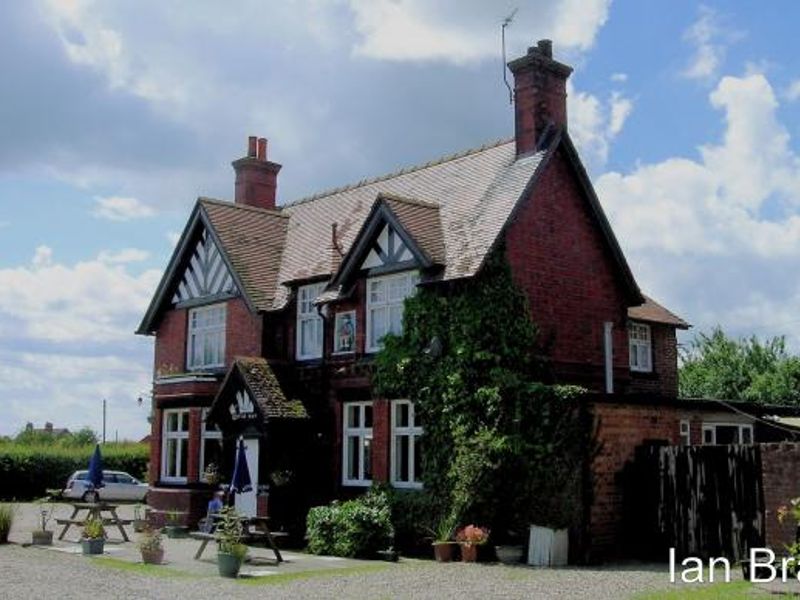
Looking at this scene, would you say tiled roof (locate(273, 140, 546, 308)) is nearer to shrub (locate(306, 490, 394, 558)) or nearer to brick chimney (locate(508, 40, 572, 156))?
brick chimney (locate(508, 40, 572, 156))

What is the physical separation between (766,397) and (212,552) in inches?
1298

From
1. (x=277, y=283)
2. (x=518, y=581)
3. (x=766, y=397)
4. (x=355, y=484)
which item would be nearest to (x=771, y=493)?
(x=518, y=581)

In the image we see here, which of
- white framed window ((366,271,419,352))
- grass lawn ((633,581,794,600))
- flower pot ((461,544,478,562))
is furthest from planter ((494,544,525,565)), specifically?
white framed window ((366,271,419,352))

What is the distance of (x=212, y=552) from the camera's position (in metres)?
21.0

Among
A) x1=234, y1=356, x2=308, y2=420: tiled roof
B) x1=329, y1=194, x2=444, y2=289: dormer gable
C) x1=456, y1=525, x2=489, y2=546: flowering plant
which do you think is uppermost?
x1=329, y1=194, x2=444, y2=289: dormer gable

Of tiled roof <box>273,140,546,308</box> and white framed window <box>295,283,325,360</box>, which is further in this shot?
white framed window <box>295,283,325,360</box>

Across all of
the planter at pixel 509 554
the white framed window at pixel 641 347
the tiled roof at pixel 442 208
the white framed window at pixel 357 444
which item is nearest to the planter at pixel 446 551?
the planter at pixel 509 554

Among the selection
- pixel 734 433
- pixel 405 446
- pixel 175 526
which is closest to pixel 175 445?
pixel 175 526

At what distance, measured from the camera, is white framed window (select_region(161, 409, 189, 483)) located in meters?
27.8

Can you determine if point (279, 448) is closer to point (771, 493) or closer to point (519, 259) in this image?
point (519, 259)

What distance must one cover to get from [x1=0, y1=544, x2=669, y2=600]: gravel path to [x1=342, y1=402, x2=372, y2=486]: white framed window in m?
5.32

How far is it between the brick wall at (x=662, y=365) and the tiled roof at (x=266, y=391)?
33.8 feet

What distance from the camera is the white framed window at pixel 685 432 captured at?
70.9ft

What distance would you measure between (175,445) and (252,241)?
20.2ft
